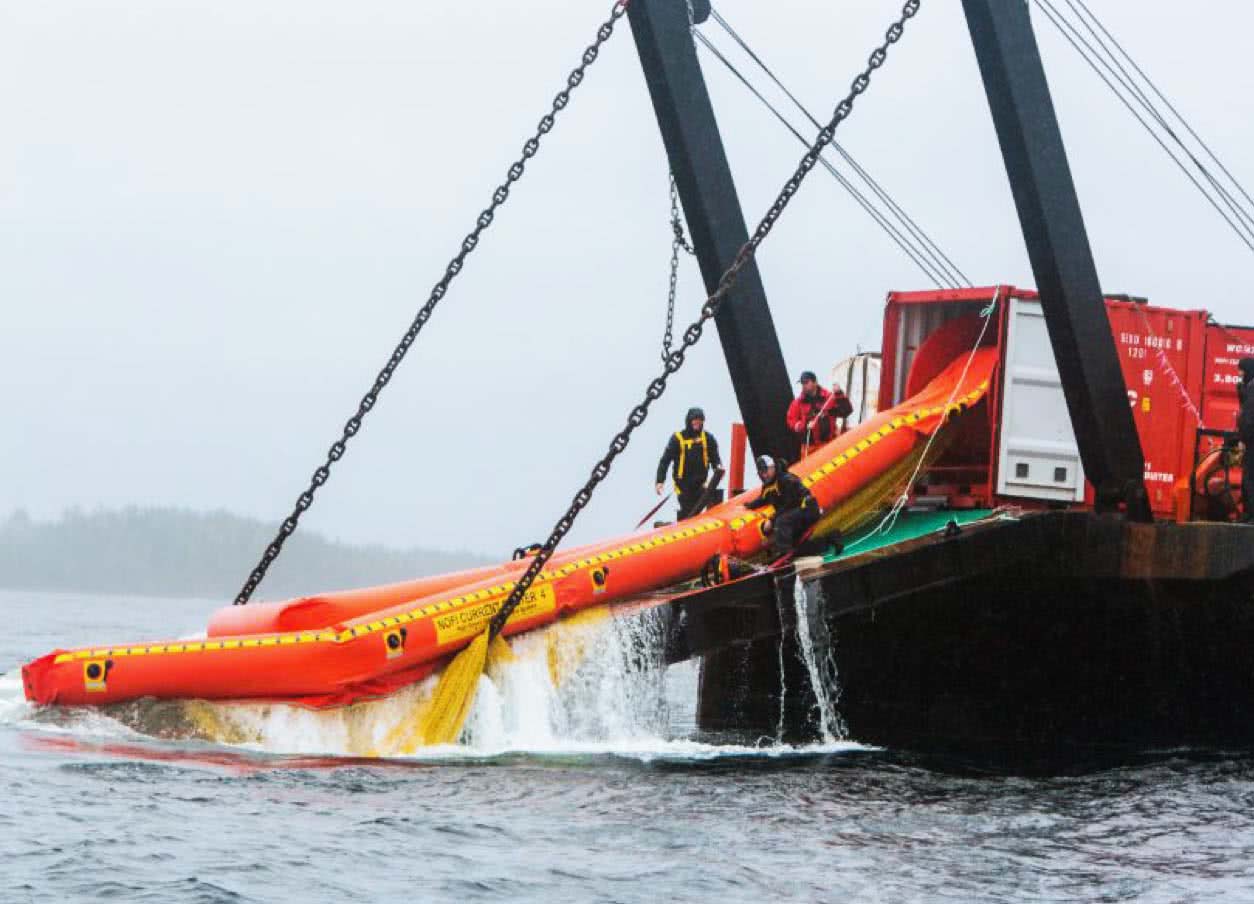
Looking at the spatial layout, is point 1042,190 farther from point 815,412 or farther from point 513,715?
point 513,715

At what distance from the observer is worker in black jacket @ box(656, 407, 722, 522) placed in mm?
19688

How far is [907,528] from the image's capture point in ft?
60.6

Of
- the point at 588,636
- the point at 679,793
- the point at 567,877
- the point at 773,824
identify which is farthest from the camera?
the point at 588,636

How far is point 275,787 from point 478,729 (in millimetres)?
2639

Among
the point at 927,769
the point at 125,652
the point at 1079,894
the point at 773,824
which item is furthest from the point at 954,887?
the point at 125,652

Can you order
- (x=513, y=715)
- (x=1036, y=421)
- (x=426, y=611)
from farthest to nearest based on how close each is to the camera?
1. (x=1036, y=421)
2. (x=513, y=715)
3. (x=426, y=611)

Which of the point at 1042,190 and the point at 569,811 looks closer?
the point at 569,811

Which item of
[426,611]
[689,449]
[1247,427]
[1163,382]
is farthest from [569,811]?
[1163,382]

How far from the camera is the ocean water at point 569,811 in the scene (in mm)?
10375

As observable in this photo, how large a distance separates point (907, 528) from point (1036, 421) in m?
1.61

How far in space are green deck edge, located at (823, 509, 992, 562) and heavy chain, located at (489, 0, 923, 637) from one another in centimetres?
290

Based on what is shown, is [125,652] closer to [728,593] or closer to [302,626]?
[302,626]

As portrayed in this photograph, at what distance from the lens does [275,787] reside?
12836 mm

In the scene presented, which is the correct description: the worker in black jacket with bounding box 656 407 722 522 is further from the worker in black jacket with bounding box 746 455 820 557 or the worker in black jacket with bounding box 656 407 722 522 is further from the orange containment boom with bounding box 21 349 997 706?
the worker in black jacket with bounding box 746 455 820 557
